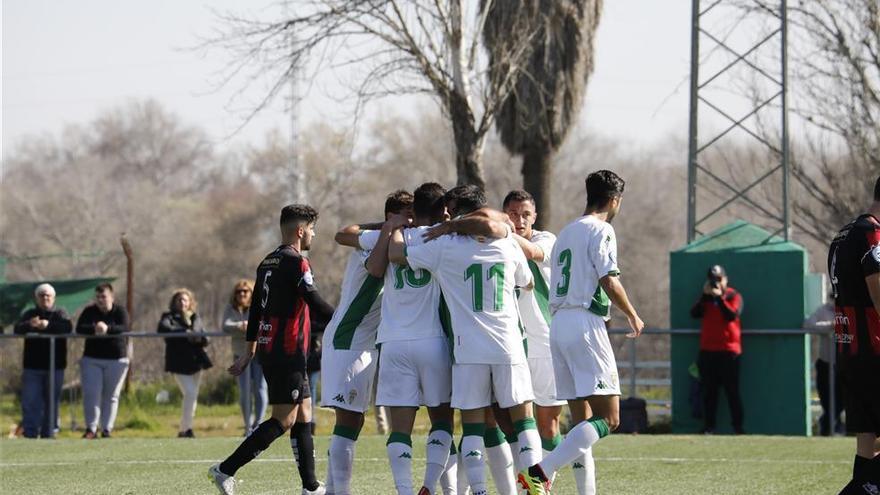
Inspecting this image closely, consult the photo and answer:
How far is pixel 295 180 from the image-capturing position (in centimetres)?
6438

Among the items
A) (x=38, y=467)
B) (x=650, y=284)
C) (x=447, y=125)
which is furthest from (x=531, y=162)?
(x=650, y=284)

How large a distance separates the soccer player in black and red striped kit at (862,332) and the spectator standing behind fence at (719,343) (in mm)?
9250

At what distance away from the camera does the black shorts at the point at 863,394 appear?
8.95 metres

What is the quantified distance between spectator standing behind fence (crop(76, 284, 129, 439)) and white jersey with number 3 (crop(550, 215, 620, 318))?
412 inches

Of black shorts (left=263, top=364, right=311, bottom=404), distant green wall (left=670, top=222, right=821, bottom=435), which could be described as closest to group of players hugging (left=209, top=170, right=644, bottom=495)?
black shorts (left=263, top=364, right=311, bottom=404)

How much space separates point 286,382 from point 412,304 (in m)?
1.41

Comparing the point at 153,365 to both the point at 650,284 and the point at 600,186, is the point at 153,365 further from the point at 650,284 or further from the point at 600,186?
the point at 650,284

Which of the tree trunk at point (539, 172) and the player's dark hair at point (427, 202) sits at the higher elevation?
the tree trunk at point (539, 172)

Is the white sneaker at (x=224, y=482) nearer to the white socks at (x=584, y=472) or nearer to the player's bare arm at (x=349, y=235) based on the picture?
the player's bare arm at (x=349, y=235)

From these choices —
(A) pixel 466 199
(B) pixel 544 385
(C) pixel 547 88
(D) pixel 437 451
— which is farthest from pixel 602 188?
(C) pixel 547 88

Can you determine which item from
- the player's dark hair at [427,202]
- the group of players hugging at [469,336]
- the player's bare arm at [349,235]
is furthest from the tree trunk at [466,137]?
the player's dark hair at [427,202]

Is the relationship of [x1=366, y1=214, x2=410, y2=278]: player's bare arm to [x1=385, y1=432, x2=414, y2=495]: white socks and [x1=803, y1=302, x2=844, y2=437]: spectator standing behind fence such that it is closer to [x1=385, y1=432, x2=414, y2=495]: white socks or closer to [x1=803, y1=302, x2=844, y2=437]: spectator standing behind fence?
[x1=385, y1=432, x2=414, y2=495]: white socks

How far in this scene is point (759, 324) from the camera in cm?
1902

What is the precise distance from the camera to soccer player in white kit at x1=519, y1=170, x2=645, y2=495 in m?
9.22
